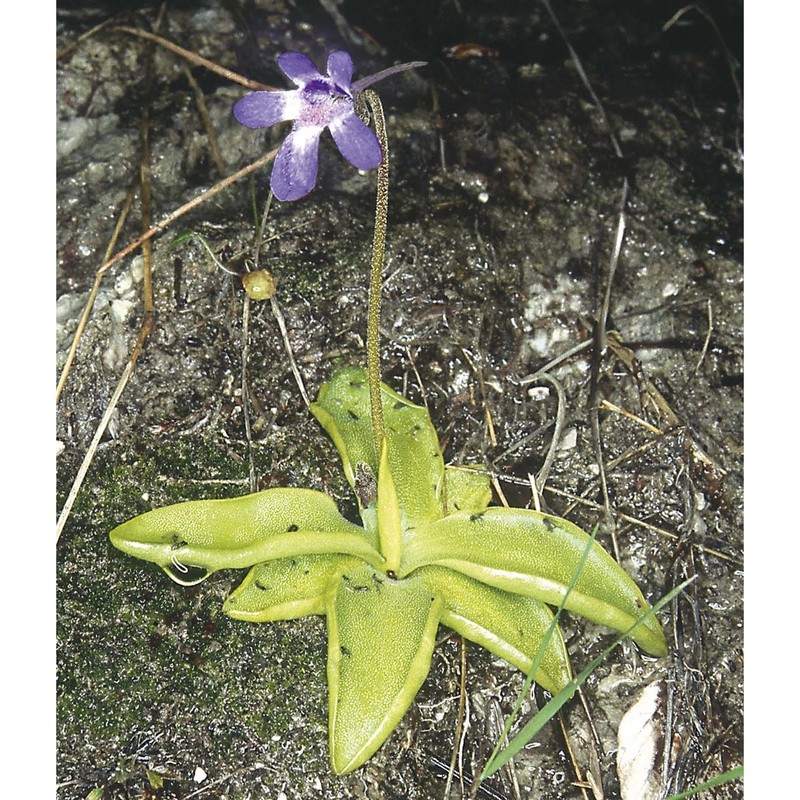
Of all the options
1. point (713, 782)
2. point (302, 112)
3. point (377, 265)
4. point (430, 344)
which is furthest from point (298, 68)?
point (713, 782)

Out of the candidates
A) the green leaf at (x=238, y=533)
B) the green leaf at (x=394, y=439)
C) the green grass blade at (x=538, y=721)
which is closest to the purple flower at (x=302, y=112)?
the green leaf at (x=394, y=439)

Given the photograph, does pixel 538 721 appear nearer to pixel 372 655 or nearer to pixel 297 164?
pixel 372 655

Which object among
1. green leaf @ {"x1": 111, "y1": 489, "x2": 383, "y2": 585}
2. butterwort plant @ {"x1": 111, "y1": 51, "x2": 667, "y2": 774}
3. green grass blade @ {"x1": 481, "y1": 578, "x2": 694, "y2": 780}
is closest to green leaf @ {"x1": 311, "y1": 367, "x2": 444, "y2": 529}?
butterwort plant @ {"x1": 111, "y1": 51, "x2": 667, "y2": 774}

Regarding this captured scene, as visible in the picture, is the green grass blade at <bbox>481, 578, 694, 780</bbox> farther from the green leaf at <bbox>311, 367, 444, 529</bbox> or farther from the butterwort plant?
the green leaf at <bbox>311, 367, 444, 529</bbox>

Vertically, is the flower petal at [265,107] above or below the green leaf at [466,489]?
above

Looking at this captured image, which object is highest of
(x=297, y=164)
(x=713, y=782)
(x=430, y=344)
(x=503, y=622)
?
(x=297, y=164)

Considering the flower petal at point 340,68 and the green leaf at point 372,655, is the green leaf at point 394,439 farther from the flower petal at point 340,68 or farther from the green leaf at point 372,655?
the flower petal at point 340,68

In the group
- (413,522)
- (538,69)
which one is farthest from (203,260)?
(538,69)
